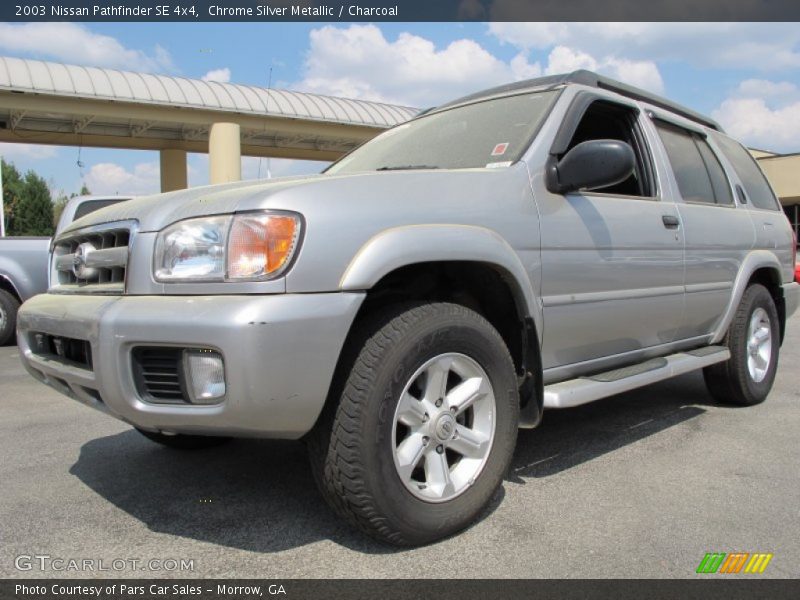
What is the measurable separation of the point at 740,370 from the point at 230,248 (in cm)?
359

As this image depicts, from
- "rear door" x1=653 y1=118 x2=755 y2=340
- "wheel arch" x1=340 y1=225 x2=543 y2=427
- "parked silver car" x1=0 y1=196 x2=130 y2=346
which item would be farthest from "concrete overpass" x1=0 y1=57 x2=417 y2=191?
"wheel arch" x1=340 y1=225 x2=543 y2=427

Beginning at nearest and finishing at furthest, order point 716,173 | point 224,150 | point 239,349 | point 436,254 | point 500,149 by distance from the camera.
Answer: point 239,349
point 436,254
point 500,149
point 716,173
point 224,150

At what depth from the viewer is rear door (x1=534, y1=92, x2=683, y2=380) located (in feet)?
9.82

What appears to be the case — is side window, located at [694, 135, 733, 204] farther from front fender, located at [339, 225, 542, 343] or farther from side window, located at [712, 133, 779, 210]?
front fender, located at [339, 225, 542, 343]

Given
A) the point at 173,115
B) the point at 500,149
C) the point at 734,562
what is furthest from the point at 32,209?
the point at 734,562

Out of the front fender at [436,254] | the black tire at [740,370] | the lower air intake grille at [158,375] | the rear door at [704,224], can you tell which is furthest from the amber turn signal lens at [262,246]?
the black tire at [740,370]

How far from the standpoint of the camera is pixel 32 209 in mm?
53875

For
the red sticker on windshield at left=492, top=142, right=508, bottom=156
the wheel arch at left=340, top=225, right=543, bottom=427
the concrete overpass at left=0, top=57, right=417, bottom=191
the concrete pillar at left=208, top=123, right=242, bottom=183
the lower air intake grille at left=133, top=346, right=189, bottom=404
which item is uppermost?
the concrete overpass at left=0, top=57, right=417, bottom=191

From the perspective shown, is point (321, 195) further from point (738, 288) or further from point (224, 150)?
point (224, 150)

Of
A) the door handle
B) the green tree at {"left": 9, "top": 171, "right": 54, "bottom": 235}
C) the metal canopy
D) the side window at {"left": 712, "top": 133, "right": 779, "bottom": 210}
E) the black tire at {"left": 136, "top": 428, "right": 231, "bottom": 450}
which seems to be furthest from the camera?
the green tree at {"left": 9, "top": 171, "right": 54, "bottom": 235}

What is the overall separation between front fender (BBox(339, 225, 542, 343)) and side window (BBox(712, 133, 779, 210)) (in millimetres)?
2853

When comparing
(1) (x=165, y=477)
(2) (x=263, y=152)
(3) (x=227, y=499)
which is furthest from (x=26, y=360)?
(2) (x=263, y=152)

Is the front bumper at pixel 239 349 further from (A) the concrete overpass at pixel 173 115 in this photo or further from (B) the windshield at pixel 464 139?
(A) the concrete overpass at pixel 173 115

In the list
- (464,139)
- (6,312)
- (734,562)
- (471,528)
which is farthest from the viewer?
(6,312)
